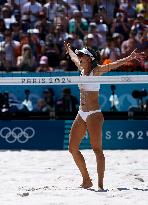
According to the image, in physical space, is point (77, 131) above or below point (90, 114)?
below

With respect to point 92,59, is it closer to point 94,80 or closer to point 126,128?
point 94,80

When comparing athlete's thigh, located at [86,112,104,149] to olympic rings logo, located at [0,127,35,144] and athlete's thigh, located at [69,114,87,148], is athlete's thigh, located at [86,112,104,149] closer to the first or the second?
athlete's thigh, located at [69,114,87,148]

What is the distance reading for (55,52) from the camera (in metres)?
13.3

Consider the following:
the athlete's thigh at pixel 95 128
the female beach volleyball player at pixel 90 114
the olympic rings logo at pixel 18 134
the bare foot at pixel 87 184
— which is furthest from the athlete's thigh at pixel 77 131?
the olympic rings logo at pixel 18 134

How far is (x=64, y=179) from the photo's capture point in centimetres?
825

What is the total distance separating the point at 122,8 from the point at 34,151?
181 inches

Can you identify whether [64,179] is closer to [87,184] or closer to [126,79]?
[87,184]

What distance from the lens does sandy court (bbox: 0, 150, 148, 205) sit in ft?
21.6

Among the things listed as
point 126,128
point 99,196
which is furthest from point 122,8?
point 99,196

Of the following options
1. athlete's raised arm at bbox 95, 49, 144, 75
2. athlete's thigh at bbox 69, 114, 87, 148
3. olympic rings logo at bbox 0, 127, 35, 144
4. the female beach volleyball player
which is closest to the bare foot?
the female beach volleyball player

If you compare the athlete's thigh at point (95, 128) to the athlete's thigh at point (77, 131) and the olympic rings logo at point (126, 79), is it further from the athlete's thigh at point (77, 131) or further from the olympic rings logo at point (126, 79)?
the olympic rings logo at point (126, 79)

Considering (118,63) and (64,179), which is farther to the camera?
(64,179)

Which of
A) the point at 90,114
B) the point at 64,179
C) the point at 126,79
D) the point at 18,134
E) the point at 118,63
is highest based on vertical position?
the point at 118,63

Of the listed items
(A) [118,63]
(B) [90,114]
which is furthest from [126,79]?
(B) [90,114]
